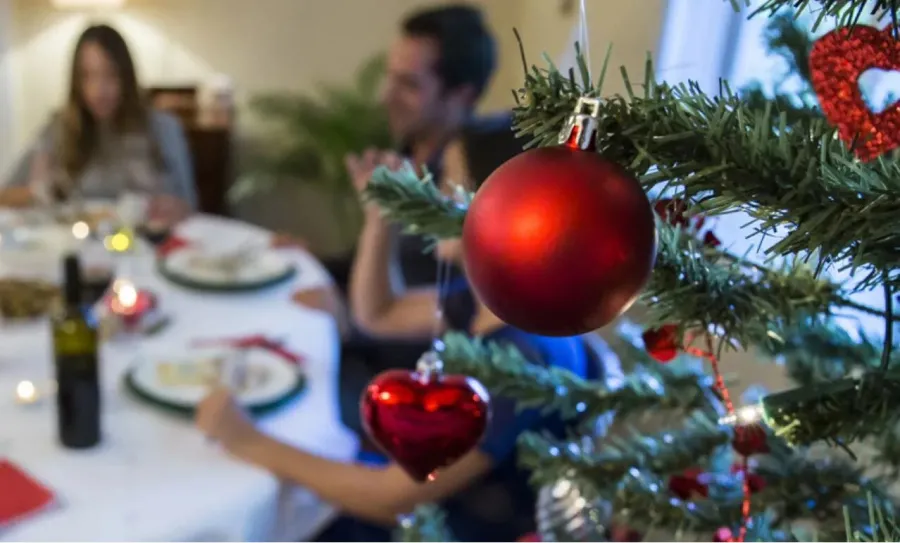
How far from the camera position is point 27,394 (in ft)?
3.71

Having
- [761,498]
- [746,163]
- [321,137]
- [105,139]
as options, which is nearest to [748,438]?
[761,498]

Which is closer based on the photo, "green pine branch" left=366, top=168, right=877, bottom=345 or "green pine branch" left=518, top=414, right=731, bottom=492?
"green pine branch" left=366, top=168, right=877, bottom=345

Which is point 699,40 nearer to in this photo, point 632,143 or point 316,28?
point 632,143

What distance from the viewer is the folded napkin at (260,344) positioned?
1.32 m

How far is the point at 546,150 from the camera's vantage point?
0.40m

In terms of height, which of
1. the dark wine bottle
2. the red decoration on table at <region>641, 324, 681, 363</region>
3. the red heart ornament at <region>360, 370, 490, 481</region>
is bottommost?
the dark wine bottle

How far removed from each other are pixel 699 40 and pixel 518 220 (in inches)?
38.8

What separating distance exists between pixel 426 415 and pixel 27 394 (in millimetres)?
723

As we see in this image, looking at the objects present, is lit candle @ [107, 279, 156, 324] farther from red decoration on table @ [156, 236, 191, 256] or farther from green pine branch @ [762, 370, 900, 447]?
green pine branch @ [762, 370, 900, 447]

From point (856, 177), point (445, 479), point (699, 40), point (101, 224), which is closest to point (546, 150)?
point (856, 177)

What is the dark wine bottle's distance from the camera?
1.02 metres

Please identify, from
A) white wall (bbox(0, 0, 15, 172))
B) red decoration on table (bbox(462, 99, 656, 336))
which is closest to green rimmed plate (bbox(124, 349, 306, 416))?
red decoration on table (bbox(462, 99, 656, 336))

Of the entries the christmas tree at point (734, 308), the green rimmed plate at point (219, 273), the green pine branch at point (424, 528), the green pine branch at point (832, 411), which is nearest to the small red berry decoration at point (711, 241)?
the christmas tree at point (734, 308)

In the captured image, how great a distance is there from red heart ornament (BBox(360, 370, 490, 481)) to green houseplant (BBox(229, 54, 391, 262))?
105 inches
